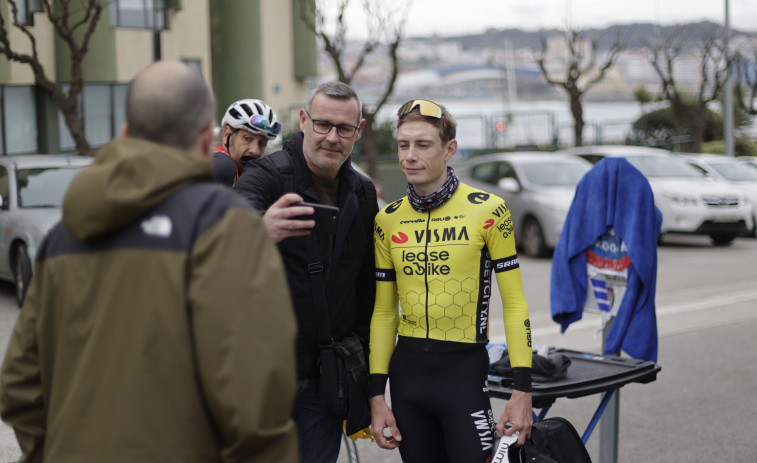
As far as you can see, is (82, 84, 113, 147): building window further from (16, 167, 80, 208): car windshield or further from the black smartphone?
the black smartphone

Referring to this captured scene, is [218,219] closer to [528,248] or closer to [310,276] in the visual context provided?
[310,276]

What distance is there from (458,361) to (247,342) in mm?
1577

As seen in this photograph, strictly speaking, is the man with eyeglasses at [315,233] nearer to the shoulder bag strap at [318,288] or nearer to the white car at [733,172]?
the shoulder bag strap at [318,288]

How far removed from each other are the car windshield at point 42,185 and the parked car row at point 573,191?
7.62 m

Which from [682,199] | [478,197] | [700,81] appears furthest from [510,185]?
[700,81]

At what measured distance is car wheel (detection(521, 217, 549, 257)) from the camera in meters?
15.3

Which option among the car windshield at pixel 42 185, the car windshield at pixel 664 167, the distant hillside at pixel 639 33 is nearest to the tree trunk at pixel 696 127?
the distant hillside at pixel 639 33

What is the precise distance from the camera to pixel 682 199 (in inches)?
656

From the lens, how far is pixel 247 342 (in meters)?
1.85

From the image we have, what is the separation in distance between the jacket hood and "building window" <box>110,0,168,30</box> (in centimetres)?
2146

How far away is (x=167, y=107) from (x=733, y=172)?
64.9ft

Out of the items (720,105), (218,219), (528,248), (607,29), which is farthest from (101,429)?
(720,105)

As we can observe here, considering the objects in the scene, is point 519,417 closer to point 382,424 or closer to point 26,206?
point 382,424

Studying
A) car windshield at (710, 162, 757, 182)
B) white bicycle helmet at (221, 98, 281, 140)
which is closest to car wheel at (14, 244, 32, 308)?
white bicycle helmet at (221, 98, 281, 140)
